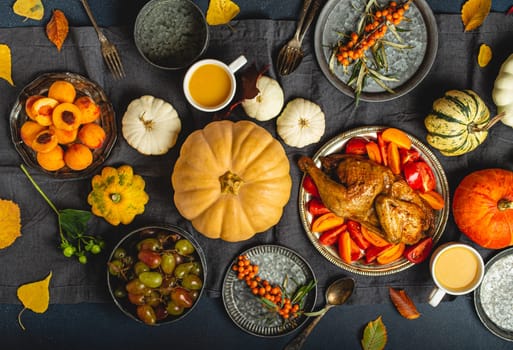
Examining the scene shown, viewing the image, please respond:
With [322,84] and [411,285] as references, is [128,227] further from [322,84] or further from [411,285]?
[411,285]

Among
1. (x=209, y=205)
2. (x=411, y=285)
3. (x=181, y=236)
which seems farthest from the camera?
(x=411, y=285)

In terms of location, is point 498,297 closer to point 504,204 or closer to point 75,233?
point 504,204

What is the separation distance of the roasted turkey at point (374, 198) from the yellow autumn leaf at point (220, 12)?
1.94 ft

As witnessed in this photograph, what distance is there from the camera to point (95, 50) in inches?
68.1

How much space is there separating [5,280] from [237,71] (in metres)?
1.11

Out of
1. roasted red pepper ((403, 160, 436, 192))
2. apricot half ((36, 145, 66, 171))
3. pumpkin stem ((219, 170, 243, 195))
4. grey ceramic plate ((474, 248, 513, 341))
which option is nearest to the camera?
pumpkin stem ((219, 170, 243, 195))

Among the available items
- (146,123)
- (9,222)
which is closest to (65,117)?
(146,123)

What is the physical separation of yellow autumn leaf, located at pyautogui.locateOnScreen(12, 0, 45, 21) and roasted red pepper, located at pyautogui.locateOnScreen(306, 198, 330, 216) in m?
1.16

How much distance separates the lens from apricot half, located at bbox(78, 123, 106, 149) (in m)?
1.60

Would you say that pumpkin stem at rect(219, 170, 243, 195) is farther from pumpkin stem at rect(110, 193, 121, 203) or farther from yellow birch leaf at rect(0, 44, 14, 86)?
yellow birch leaf at rect(0, 44, 14, 86)

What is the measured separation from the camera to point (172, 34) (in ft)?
5.52

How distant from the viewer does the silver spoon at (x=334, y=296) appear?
1760 mm

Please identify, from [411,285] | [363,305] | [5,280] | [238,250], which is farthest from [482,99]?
[5,280]

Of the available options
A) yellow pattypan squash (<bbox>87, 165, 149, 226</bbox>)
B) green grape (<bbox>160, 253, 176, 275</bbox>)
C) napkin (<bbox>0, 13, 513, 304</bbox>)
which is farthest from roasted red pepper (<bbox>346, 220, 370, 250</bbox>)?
yellow pattypan squash (<bbox>87, 165, 149, 226</bbox>)
